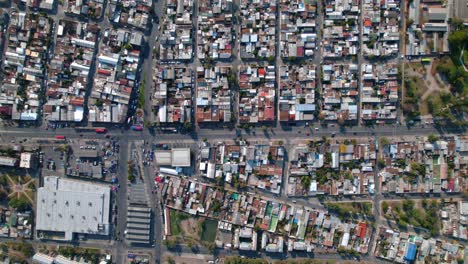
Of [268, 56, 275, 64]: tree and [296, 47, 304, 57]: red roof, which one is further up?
[296, 47, 304, 57]: red roof

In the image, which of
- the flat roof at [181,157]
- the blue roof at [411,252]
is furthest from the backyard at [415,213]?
the flat roof at [181,157]

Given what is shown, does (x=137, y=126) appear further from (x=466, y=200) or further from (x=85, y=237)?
(x=466, y=200)

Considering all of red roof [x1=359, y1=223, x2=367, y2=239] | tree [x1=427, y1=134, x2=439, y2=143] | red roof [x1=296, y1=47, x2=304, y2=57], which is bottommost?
red roof [x1=359, y1=223, x2=367, y2=239]

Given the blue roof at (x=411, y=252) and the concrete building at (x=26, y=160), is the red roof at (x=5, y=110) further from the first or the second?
the blue roof at (x=411, y=252)

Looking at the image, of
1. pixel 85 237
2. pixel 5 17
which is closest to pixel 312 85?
pixel 85 237

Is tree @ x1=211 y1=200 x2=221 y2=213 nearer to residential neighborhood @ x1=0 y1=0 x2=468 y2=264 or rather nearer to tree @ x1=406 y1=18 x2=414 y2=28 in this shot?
residential neighborhood @ x1=0 y1=0 x2=468 y2=264

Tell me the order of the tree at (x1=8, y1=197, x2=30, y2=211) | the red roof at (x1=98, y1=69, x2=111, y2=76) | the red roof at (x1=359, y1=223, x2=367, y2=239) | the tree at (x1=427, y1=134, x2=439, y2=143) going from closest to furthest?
the tree at (x1=427, y1=134, x2=439, y2=143) < the red roof at (x1=359, y1=223, x2=367, y2=239) < the tree at (x1=8, y1=197, x2=30, y2=211) < the red roof at (x1=98, y1=69, x2=111, y2=76)

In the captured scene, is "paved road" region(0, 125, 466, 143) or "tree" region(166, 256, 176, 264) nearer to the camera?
"paved road" region(0, 125, 466, 143)


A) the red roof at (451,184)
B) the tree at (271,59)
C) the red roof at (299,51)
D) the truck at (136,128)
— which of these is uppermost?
the red roof at (299,51)

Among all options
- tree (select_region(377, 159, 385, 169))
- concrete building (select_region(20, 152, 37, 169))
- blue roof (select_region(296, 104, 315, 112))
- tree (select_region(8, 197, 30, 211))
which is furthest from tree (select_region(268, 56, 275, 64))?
tree (select_region(8, 197, 30, 211))
